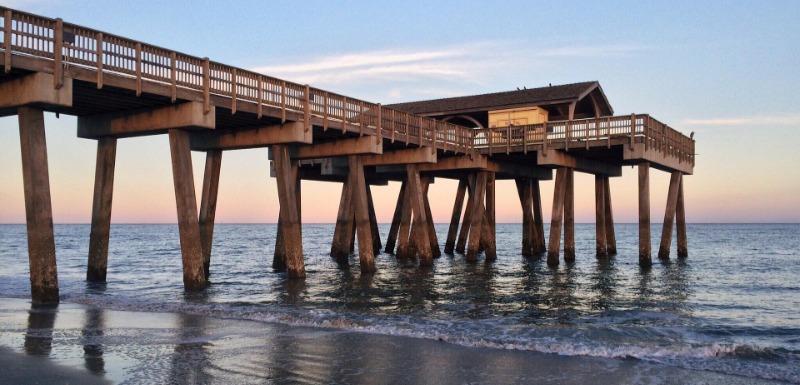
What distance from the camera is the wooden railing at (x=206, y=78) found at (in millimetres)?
15703

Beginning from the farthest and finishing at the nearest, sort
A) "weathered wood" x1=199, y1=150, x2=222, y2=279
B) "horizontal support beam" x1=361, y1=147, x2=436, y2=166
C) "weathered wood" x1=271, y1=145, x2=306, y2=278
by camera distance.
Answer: "horizontal support beam" x1=361, y1=147, x2=436, y2=166 → "weathered wood" x1=199, y1=150, x2=222, y2=279 → "weathered wood" x1=271, y1=145, x2=306, y2=278

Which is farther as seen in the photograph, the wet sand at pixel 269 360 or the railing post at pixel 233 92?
the railing post at pixel 233 92

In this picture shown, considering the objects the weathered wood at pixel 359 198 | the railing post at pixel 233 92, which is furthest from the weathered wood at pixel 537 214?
the railing post at pixel 233 92

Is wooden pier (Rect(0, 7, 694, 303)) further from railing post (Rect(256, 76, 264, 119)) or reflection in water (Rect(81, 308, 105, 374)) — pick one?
reflection in water (Rect(81, 308, 105, 374))

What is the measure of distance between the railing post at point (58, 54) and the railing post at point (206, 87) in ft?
13.7

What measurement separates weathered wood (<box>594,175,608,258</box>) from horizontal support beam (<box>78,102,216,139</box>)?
23452 mm

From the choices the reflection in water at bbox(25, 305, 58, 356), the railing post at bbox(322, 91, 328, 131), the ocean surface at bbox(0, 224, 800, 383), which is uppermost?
the railing post at bbox(322, 91, 328, 131)

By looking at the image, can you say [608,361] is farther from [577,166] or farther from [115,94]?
[577,166]

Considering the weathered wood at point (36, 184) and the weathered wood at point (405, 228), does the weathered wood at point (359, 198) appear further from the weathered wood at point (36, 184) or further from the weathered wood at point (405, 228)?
the weathered wood at point (36, 184)

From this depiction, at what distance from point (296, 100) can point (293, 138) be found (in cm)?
126

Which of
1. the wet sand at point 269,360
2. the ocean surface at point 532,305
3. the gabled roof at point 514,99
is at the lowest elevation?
the ocean surface at point 532,305

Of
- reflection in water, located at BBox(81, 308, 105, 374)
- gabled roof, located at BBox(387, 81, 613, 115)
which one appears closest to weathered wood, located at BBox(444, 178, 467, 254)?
gabled roof, located at BBox(387, 81, 613, 115)

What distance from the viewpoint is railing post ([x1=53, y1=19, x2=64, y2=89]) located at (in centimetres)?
1580

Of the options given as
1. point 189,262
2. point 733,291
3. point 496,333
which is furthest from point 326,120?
point 733,291
